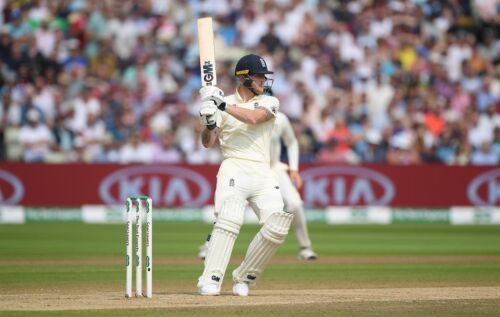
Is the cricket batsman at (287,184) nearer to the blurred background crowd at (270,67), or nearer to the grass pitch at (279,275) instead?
the grass pitch at (279,275)

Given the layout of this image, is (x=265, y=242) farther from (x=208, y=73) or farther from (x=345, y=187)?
(x=345, y=187)

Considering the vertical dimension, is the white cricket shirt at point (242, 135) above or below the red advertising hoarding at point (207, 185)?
below

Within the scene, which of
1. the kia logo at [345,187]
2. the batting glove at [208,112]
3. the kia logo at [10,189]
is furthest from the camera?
the kia logo at [345,187]

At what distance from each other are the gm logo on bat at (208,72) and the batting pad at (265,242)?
3.56ft

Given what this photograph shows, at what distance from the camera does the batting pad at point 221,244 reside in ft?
26.9

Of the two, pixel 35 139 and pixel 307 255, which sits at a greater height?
pixel 35 139

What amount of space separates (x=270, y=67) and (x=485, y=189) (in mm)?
4326

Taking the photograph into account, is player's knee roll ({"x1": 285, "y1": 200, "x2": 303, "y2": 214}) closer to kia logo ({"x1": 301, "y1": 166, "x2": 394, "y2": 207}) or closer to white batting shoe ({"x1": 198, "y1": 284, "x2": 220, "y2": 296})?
white batting shoe ({"x1": 198, "y1": 284, "x2": 220, "y2": 296})

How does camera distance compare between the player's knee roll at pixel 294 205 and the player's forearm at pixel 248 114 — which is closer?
the player's forearm at pixel 248 114

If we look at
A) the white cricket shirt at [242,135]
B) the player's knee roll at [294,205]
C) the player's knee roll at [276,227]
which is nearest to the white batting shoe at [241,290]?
the player's knee roll at [276,227]

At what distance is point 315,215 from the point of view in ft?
63.7

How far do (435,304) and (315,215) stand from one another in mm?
11572

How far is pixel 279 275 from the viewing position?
10609 mm

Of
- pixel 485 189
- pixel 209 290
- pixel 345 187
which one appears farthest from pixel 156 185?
pixel 209 290
